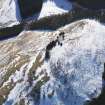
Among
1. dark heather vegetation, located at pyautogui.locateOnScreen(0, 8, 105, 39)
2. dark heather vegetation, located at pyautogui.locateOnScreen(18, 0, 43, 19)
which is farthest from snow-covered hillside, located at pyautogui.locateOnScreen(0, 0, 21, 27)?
dark heather vegetation, located at pyautogui.locateOnScreen(0, 8, 105, 39)

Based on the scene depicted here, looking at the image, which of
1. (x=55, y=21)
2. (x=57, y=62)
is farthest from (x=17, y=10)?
(x=57, y=62)

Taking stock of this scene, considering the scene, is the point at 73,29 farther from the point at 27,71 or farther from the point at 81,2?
the point at 81,2

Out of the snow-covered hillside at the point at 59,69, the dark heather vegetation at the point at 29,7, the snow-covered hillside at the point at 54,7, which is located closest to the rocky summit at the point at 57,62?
the snow-covered hillside at the point at 59,69

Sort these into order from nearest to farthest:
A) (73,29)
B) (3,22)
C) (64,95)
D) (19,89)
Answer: (64,95)
(19,89)
(73,29)
(3,22)

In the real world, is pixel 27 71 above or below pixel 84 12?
below

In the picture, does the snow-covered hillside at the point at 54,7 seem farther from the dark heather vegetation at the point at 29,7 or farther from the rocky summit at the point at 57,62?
the rocky summit at the point at 57,62

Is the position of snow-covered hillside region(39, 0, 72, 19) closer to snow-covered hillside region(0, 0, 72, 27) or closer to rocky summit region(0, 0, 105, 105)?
snow-covered hillside region(0, 0, 72, 27)

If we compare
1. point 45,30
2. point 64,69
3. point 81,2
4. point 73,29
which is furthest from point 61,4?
point 64,69
